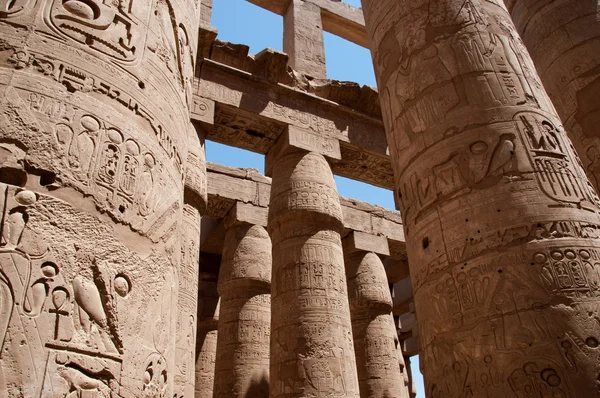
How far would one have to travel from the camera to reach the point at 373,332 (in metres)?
10.3

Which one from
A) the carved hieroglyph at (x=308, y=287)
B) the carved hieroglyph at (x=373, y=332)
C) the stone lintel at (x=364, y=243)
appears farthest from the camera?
the stone lintel at (x=364, y=243)

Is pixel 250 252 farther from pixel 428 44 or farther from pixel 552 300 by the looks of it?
pixel 552 300

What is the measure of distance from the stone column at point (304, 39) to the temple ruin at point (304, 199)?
245 centimetres

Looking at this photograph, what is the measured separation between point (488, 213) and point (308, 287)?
14.0ft

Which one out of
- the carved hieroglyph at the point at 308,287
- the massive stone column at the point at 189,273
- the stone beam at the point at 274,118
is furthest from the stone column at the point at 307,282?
the massive stone column at the point at 189,273

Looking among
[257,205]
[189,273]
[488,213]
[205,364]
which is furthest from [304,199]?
[205,364]

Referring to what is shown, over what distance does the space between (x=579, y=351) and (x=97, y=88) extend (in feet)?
8.93

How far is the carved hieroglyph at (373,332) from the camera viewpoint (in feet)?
32.5

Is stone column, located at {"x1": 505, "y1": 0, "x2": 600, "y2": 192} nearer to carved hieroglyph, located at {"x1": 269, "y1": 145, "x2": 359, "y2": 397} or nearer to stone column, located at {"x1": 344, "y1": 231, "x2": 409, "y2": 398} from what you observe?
carved hieroglyph, located at {"x1": 269, "y1": 145, "x2": 359, "y2": 397}

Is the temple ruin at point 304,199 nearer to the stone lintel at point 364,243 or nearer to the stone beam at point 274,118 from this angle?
the stone beam at point 274,118

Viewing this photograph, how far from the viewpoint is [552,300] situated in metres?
2.99

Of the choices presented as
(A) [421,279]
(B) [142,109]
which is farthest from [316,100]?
(B) [142,109]

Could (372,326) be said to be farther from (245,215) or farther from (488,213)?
(488,213)

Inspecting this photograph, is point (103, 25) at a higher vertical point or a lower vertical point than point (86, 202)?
higher
